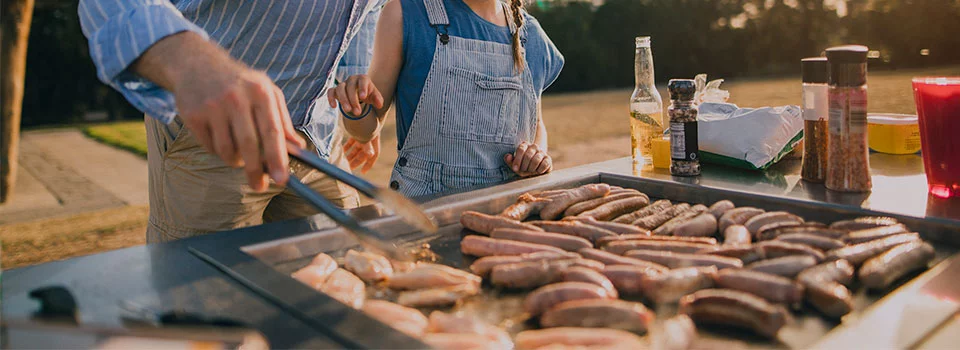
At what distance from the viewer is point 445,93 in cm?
305

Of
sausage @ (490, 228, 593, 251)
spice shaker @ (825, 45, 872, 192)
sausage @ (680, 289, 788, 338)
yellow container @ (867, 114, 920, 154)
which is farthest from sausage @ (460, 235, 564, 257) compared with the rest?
yellow container @ (867, 114, 920, 154)

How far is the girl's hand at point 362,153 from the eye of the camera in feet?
10.0

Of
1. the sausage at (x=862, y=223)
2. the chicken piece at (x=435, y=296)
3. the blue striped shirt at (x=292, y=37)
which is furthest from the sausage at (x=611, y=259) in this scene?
the blue striped shirt at (x=292, y=37)

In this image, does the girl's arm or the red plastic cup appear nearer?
the red plastic cup

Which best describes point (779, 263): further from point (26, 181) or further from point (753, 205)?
point (26, 181)

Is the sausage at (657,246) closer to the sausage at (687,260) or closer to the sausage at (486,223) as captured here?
the sausage at (687,260)

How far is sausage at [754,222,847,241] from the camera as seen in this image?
1.84 m

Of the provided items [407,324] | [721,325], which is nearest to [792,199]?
[721,325]

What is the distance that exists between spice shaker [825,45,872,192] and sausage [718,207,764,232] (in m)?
0.36

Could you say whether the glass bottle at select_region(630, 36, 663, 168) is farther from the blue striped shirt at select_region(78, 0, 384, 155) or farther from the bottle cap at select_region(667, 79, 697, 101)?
the blue striped shirt at select_region(78, 0, 384, 155)

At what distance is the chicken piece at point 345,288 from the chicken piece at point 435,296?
10 centimetres

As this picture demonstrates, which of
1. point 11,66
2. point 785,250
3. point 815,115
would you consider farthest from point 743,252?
point 11,66

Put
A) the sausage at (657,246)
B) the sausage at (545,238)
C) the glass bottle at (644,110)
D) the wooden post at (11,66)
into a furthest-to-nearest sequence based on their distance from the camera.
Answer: the wooden post at (11,66) < the glass bottle at (644,110) < the sausage at (545,238) < the sausage at (657,246)

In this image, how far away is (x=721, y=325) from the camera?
1409 mm
